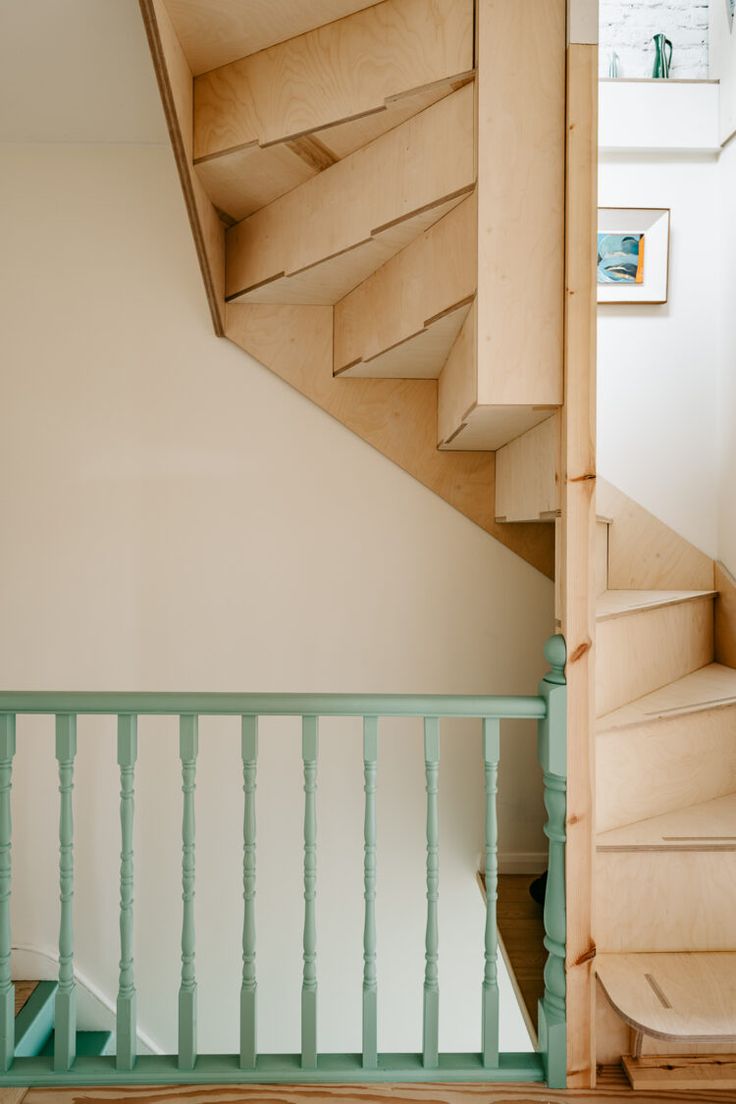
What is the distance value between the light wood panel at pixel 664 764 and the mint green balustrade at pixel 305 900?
21cm

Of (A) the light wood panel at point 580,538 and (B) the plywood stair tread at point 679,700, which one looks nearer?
(A) the light wood panel at point 580,538

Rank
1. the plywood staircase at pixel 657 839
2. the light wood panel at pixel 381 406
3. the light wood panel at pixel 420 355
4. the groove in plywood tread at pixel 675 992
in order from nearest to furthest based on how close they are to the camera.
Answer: the groove in plywood tread at pixel 675 992 < the plywood staircase at pixel 657 839 < the light wood panel at pixel 420 355 < the light wood panel at pixel 381 406

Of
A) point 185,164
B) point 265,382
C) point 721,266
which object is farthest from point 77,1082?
point 721,266

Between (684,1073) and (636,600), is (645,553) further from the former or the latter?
(684,1073)

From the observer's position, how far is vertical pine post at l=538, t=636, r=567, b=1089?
155cm

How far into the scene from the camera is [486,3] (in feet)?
4.91

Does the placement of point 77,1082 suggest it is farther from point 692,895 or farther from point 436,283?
point 436,283

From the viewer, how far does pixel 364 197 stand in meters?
1.74

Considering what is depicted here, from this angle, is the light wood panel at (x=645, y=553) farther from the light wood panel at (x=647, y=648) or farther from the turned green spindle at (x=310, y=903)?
the turned green spindle at (x=310, y=903)

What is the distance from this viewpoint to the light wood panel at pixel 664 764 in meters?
1.72

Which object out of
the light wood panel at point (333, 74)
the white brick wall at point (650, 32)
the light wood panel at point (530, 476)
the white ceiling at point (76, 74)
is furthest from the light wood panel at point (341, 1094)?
the white brick wall at point (650, 32)

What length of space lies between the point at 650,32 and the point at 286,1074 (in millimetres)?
3250

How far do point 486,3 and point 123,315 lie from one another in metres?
1.36

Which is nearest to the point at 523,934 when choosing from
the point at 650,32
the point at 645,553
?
the point at 645,553
